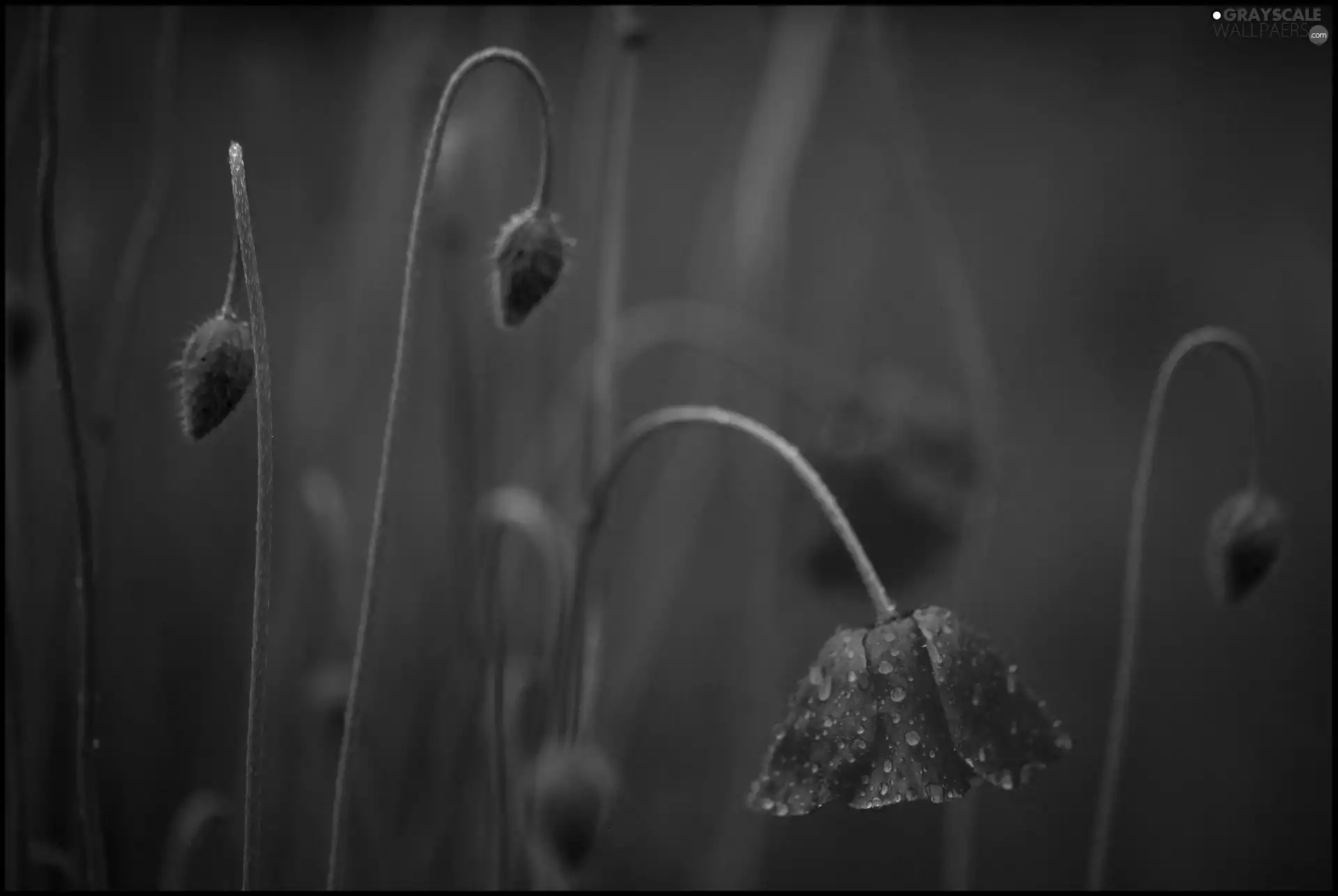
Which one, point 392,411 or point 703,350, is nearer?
point 392,411

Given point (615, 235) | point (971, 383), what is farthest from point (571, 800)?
point (971, 383)

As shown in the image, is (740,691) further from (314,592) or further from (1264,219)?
(1264,219)

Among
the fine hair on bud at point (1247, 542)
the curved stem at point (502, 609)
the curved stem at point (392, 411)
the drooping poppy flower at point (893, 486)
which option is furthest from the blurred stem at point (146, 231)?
the fine hair on bud at point (1247, 542)

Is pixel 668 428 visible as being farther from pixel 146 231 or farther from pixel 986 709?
pixel 146 231

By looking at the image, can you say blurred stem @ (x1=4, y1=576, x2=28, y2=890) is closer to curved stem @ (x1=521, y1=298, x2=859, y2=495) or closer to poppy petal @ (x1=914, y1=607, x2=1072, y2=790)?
curved stem @ (x1=521, y1=298, x2=859, y2=495)

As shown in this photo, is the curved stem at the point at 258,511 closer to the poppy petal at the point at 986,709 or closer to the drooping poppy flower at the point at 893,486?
the poppy petal at the point at 986,709

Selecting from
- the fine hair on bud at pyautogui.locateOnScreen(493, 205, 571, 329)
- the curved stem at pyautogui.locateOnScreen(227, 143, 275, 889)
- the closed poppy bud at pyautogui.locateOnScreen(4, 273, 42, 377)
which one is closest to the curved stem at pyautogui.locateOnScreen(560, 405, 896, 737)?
the fine hair on bud at pyautogui.locateOnScreen(493, 205, 571, 329)

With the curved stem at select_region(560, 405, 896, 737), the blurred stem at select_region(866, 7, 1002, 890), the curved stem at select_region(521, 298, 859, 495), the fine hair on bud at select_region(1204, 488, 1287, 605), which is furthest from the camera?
the curved stem at select_region(521, 298, 859, 495)
